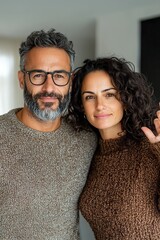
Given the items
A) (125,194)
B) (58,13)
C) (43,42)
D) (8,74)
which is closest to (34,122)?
(43,42)

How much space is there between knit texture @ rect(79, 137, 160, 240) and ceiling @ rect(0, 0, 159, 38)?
168 centimetres

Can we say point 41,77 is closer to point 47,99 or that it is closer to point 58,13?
point 47,99

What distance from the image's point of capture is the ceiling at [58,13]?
103 inches

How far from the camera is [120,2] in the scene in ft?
8.57

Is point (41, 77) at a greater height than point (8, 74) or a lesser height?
greater

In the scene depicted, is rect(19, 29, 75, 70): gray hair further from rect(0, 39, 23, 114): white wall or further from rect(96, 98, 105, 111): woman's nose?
rect(0, 39, 23, 114): white wall

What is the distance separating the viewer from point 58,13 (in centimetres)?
287

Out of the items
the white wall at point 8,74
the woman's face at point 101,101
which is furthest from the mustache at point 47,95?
the white wall at point 8,74

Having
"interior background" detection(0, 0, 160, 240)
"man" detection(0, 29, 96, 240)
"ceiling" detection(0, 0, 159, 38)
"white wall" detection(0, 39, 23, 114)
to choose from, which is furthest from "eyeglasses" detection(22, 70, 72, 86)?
"white wall" detection(0, 39, 23, 114)

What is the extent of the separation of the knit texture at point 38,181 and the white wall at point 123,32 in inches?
63.6

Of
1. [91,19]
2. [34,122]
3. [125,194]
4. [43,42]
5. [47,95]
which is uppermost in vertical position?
[91,19]

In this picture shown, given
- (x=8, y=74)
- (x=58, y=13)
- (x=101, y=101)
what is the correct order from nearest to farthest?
(x=101, y=101) → (x=58, y=13) → (x=8, y=74)

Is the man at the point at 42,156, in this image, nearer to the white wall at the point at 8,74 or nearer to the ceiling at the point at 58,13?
the ceiling at the point at 58,13

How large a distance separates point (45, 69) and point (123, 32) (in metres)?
1.82
